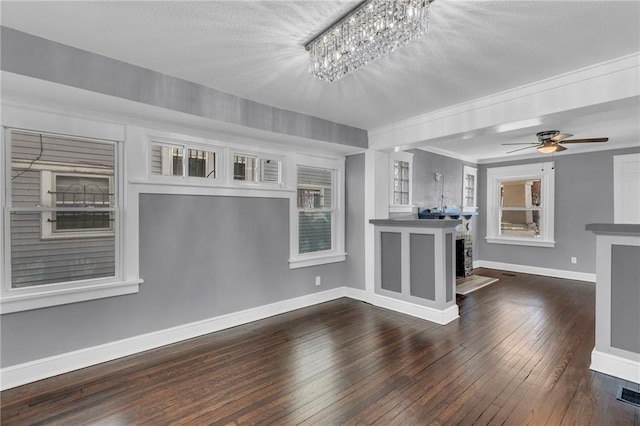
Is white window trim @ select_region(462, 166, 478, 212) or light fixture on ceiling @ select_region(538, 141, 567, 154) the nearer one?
light fixture on ceiling @ select_region(538, 141, 567, 154)

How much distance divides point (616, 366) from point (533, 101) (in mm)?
2366

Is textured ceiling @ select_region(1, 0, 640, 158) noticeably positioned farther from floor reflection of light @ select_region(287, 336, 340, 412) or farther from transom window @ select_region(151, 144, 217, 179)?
floor reflection of light @ select_region(287, 336, 340, 412)

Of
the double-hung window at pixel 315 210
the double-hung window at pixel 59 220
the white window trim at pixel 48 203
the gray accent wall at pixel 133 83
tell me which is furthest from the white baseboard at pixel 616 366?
the white window trim at pixel 48 203

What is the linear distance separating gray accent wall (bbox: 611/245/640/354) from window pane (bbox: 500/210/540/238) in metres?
4.41

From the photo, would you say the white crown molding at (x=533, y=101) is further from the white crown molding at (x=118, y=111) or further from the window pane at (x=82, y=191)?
the window pane at (x=82, y=191)

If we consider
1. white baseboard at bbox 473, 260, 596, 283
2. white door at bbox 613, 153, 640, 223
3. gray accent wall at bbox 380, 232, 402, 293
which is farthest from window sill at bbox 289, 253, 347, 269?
white door at bbox 613, 153, 640, 223

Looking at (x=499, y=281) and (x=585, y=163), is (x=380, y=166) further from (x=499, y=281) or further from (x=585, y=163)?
(x=585, y=163)

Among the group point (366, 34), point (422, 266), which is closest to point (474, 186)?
point (422, 266)

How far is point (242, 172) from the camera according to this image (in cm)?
380

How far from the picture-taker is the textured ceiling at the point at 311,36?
1812mm

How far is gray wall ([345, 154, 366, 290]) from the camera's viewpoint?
15.3 ft

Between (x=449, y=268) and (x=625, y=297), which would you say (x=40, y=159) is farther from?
(x=625, y=297)

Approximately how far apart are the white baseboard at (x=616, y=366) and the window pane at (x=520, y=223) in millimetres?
4459

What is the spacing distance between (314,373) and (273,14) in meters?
2.68
